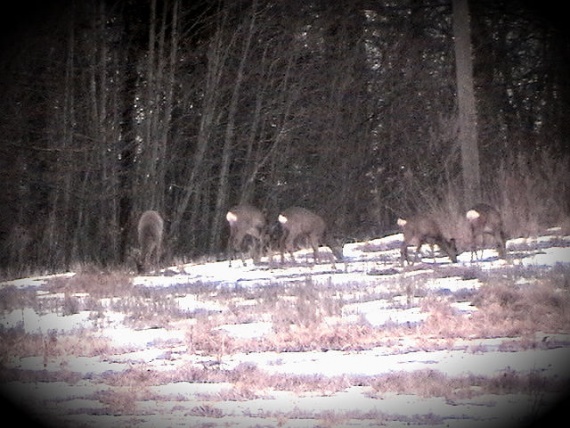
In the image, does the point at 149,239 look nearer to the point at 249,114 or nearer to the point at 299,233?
the point at 299,233

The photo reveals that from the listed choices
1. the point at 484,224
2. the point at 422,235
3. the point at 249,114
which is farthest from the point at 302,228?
the point at 249,114

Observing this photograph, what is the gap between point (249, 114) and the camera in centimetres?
1852

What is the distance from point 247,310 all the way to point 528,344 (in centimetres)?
262

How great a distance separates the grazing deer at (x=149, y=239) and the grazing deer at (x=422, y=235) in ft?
12.0

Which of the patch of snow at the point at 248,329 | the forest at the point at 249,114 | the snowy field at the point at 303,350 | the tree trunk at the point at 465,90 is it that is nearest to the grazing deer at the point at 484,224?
the snowy field at the point at 303,350

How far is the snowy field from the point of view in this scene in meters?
5.79

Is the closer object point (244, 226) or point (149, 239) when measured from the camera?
point (149, 239)

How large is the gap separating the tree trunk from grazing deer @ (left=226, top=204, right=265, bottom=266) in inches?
139

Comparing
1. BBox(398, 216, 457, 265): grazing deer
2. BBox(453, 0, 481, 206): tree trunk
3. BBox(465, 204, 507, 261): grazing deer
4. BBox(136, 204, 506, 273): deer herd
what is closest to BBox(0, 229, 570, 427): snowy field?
BBox(465, 204, 507, 261): grazing deer

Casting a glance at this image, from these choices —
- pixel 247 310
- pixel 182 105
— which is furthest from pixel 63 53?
pixel 247 310

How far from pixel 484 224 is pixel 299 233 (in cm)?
346

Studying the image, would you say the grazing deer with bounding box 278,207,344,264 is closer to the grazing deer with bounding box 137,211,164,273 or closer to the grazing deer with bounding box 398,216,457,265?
the grazing deer with bounding box 398,216,457,265

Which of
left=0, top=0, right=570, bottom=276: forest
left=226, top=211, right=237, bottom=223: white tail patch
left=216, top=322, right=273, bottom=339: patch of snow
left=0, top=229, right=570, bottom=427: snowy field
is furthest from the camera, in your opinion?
left=0, top=0, right=570, bottom=276: forest

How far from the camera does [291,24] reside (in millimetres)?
17938
